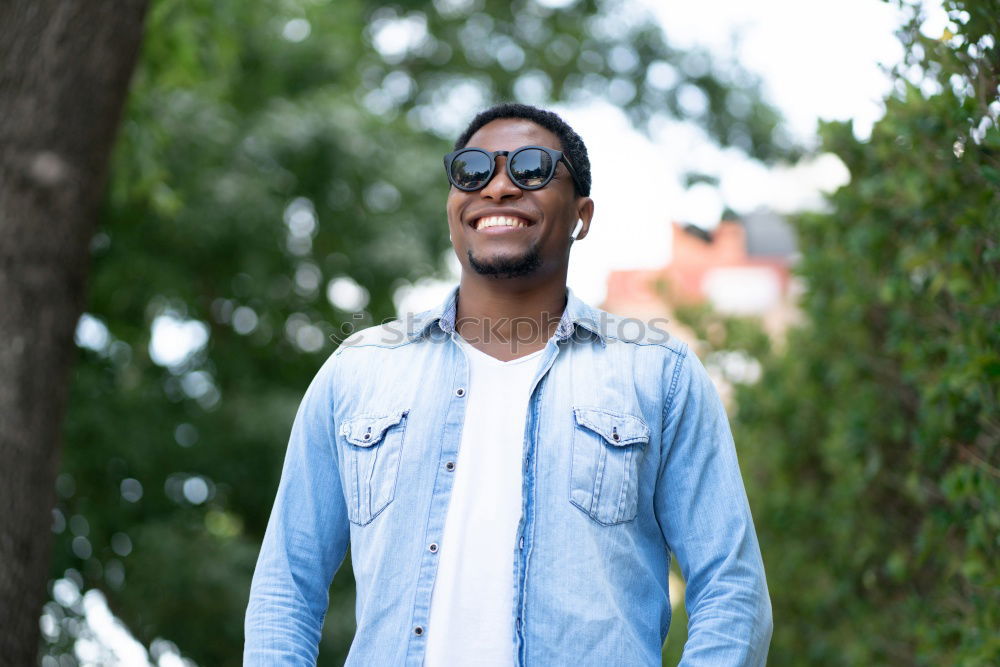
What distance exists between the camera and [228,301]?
14156 millimetres

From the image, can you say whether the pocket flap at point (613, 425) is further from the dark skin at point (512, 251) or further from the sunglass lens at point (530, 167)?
the sunglass lens at point (530, 167)

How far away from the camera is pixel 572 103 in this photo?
18156 millimetres

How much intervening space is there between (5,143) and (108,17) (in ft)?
2.18

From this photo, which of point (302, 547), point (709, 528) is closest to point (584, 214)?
point (709, 528)

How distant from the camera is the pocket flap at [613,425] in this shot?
275cm

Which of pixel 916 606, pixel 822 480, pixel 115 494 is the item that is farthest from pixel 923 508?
pixel 115 494

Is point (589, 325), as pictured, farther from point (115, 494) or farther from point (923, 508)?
point (115, 494)

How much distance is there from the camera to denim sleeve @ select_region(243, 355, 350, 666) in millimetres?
2764

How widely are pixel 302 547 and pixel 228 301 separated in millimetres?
11603

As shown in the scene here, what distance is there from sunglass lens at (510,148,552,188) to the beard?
0.50 feet

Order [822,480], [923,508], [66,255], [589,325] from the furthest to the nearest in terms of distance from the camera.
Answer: [822,480]
[923,508]
[66,255]
[589,325]

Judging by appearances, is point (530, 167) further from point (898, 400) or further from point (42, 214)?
point (898, 400)

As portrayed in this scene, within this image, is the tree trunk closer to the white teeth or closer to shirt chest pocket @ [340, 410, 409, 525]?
shirt chest pocket @ [340, 410, 409, 525]

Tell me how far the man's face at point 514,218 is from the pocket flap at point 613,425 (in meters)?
0.38
